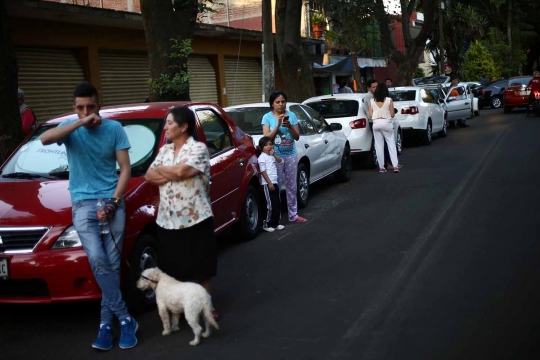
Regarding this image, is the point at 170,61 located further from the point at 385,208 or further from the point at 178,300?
the point at 178,300

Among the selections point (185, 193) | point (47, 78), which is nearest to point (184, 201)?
point (185, 193)

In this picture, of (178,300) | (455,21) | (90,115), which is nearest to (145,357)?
(178,300)

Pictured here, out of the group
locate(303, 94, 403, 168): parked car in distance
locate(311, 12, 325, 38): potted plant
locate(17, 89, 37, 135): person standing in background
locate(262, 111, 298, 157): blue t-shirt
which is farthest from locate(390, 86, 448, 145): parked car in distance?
locate(311, 12, 325, 38): potted plant

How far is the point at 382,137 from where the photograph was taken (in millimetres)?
14062

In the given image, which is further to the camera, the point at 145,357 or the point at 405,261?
the point at 405,261

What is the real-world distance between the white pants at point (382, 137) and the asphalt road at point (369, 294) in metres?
3.14

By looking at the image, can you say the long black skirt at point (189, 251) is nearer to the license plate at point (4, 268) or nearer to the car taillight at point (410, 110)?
the license plate at point (4, 268)

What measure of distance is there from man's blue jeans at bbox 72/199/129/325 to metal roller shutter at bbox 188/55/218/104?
17344 millimetres

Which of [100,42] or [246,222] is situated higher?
[100,42]

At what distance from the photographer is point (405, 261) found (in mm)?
7297

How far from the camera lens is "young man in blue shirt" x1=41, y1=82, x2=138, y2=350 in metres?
5.21

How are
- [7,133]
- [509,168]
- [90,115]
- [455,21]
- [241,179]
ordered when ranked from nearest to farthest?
1. [90,115]
2. [241,179]
3. [7,133]
4. [509,168]
5. [455,21]

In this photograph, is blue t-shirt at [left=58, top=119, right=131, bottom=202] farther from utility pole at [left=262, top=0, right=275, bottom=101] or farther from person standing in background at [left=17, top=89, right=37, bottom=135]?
utility pole at [left=262, top=0, right=275, bottom=101]

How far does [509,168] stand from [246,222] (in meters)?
6.84
